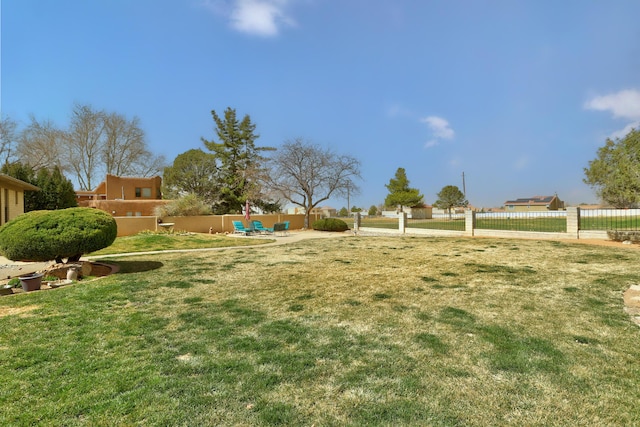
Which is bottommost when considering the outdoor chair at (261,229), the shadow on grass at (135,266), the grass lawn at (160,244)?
the shadow on grass at (135,266)

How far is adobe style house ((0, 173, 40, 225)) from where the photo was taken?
1736 centimetres

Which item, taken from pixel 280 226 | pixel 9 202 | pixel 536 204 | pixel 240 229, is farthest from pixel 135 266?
pixel 536 204

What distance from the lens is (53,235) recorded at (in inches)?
303

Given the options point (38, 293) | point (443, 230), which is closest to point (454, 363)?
point (38, 293)

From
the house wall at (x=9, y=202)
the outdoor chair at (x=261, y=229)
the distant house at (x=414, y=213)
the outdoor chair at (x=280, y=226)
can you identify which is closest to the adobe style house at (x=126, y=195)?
the house wall at (x=9, y=202)

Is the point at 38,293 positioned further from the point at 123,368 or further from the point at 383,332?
the point at 383,332

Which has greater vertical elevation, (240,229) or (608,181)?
(608,181)

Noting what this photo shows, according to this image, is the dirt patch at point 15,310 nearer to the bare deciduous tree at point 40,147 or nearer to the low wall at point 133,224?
the low wall at point 133,224

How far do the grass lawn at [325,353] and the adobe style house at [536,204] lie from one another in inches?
2498

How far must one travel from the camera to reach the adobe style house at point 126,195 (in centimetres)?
2961

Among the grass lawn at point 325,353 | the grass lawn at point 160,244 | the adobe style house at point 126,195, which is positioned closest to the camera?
A: the grass lawn at point 325,353

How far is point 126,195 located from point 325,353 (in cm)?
3912

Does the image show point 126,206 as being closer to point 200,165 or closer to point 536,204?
point 200,165

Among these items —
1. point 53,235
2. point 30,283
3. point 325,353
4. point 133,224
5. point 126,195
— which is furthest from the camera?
point 126,195
